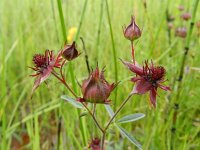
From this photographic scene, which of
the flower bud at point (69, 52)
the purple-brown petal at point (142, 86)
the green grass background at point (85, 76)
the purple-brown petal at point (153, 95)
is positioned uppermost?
the flower bud at point (69, 52)

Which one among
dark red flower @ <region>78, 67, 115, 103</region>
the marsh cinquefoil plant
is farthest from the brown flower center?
dark red flower @ <region>78, 67, 115, 103</region>

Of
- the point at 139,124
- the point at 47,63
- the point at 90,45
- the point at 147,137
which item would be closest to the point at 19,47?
the point at 90,45

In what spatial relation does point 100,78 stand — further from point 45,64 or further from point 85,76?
point 85,76

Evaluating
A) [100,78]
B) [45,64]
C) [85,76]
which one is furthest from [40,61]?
[85,76]

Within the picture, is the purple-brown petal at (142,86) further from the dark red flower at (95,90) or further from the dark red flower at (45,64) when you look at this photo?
the dark red flower at (45,64)

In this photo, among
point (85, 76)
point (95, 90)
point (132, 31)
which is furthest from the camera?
point (85, 76)

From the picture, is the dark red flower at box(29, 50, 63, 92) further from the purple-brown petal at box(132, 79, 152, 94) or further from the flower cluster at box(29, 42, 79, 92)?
the purple-brown petal at box(132, 79, 152, 94)

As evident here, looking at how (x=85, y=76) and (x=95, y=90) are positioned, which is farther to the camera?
(x=85, y=76)

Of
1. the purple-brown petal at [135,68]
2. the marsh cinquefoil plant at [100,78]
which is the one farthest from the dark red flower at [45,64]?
the purple-brown petal at [135,68]

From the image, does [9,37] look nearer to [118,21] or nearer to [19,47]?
[19,47]
